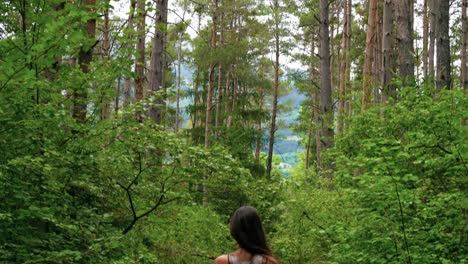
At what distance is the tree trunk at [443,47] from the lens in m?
10.6

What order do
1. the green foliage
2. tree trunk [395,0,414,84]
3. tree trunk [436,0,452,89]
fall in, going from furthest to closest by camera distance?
tree trunk [395,0,414,84], tree trunk [436,0,452,89], the green foliage

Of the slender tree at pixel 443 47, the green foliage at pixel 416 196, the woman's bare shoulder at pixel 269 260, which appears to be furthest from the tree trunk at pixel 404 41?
the woman's bare shoulder at pixel 269 260

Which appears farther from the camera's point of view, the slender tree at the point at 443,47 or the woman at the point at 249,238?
the slender tree at the point at 443,47

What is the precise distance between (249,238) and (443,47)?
922 centimetres

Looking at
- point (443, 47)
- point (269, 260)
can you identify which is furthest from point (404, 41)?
point (269, 260)

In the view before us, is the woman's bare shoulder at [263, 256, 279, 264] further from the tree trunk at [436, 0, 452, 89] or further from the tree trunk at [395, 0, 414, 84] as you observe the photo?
the tree trunk at [395, 0, 414, 84]

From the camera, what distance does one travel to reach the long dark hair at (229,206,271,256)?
10.9 feet

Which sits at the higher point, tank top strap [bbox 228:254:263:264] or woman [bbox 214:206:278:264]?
woman [bbox 214:206:278:264]

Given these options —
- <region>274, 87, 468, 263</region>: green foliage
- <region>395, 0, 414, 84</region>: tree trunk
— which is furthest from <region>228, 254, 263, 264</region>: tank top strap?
<region>395, 0, 414, 84</region>: tree trunk

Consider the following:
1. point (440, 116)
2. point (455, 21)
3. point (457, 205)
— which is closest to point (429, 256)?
point (457, 205)

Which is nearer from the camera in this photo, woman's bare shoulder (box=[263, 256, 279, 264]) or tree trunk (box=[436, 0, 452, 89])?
woman's bare shoulder (box=[263, 256, 279, 264])

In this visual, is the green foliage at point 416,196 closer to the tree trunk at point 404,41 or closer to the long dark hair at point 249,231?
the long dark hair at point 249,231

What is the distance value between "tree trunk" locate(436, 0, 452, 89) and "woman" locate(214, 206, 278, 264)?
8306 millimetres

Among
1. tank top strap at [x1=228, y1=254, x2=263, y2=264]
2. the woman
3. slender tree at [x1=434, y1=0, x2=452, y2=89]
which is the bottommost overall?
tank top strap at [x1=228, y1=254, x2=263, y2=264]
